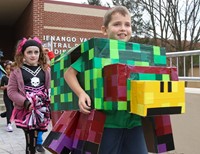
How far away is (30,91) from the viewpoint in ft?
12.1

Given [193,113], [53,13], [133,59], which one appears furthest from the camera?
[53,13]

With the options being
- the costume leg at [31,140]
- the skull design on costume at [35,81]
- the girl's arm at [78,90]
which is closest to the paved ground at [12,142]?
the costume leg at [31,140]

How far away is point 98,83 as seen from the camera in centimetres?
185

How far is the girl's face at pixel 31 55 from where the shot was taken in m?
3.74

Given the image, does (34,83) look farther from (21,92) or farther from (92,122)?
(92,122)

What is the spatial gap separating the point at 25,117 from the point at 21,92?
0.27 meters

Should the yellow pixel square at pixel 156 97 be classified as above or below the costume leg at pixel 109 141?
above

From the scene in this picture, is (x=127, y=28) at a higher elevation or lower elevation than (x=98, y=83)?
higher

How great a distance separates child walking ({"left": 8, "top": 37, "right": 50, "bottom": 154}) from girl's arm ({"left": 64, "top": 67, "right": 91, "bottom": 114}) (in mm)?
1678

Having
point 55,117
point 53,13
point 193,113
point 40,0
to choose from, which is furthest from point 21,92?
point 53,13

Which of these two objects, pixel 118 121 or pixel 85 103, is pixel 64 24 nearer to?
pixel 118 121

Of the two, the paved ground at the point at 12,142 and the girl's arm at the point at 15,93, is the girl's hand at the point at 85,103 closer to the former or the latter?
the girl's arm at the point at 15,93

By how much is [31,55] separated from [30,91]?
15.9 inches

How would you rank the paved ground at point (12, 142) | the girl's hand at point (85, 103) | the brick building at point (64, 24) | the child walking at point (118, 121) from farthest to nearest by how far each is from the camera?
the brick building at point (64, 24) < the paved ground at point (12, 142) < the child walking at point (118, 121) < the girl's hand at point (85, 103)
